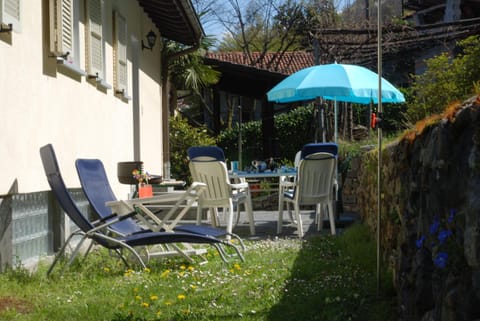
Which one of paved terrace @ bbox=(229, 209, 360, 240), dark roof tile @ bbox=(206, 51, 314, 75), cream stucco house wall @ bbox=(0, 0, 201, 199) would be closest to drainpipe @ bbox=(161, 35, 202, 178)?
cream stucco house wall @ bbox=(0, 0, 201, 199)

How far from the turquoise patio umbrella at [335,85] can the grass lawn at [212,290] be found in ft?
11.3

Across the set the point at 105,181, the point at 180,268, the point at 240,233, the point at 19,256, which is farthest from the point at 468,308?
the point at 240,233

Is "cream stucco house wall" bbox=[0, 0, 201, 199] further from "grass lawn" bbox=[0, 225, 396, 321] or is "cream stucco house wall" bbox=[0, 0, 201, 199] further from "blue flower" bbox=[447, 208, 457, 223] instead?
"blue flower" bbox=[447, 208, 457, 223]

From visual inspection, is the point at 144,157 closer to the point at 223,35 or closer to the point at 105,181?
the point at 105,181

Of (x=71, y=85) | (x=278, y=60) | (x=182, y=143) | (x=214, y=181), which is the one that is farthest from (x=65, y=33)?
(x=278, y=60)

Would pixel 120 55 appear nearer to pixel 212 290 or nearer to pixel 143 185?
pixel 143 185

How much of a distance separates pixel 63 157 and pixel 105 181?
2.36 feet

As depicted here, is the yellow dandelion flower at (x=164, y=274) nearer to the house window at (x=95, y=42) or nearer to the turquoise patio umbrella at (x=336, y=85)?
the house window at (x=95, y=42)

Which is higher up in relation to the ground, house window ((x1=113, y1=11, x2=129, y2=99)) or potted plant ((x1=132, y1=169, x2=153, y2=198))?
house window ((x1=113, y1=11, x2=129, y2=99))

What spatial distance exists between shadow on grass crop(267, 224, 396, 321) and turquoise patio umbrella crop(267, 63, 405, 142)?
3.05 metres

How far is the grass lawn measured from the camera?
4250 mm

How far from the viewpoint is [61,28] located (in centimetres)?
689

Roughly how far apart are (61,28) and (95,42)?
1.75m

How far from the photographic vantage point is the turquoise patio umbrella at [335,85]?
32.0 feet
